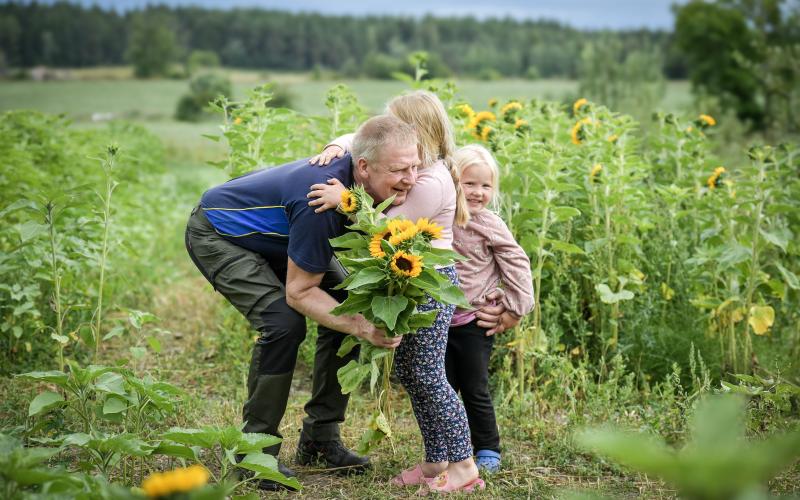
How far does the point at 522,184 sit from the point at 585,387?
3.45 ft

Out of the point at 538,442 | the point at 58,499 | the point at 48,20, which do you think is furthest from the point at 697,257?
the point at 48,20

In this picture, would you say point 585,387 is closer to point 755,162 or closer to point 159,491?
point 755,162

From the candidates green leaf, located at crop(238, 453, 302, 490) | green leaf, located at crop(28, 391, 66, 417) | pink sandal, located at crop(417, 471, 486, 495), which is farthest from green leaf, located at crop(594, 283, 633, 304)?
green leaf, located at crop(28, 391, 66, 417)

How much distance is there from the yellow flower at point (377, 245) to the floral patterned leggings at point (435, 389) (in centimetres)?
43

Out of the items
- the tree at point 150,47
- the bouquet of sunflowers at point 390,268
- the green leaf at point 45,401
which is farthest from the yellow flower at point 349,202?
the tree at point 150,47

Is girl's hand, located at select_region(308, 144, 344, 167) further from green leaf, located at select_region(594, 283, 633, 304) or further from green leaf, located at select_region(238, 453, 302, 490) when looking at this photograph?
green leaf, located at select_region(594, 283, 633, 304)

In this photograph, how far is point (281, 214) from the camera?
326 cm

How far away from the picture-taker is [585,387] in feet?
12.7

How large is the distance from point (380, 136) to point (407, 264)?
0.51 m

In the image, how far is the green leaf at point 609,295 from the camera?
4.08 metres

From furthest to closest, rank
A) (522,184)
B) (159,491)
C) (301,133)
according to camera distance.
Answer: (301,133), (522,184), (159,491)

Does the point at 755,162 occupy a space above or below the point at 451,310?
above

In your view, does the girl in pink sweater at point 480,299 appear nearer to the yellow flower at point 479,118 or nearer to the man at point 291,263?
the man at point 291,263

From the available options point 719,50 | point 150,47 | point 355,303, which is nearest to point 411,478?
point 355,303
